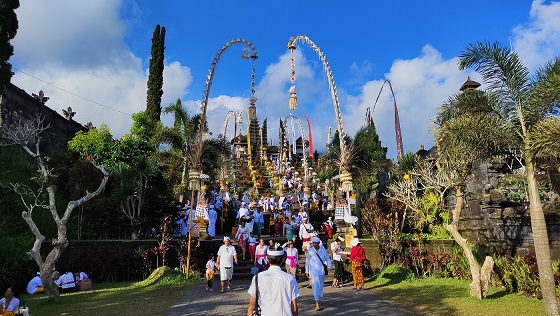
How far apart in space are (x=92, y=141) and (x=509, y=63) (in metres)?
20.6

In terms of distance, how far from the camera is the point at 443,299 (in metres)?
10.5

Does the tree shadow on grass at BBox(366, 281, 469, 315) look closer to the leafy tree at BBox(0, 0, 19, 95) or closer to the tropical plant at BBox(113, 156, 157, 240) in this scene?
the tropical plant at BBox(113, 156, 157, 240)

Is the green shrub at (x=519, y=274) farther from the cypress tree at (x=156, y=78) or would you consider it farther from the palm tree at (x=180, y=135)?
the cypress tree at (x=156, y=78)

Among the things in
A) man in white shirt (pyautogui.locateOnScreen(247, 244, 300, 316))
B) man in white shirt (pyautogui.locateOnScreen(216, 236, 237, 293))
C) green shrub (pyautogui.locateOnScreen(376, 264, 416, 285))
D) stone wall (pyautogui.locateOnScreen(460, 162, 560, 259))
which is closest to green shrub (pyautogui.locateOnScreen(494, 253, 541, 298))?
stone wall (pyautogui.locateOnScreen(460, 162, 560, 259))

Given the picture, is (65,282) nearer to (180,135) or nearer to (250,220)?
(250,220)

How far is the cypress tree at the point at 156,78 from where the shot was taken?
31.3m

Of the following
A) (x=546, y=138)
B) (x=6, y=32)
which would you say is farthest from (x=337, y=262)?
(x=6, y=32)

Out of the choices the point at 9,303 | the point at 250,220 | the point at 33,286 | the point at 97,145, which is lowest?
the point at 33,286

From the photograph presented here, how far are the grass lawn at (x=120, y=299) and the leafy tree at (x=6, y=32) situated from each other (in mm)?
10597

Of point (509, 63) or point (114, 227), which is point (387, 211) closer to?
point (509, 63)

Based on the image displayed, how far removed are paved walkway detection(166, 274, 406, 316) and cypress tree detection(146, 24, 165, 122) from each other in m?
21.3

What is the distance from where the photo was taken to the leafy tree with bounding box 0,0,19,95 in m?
17.5

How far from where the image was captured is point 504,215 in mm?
12445

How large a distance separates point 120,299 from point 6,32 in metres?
13.7
